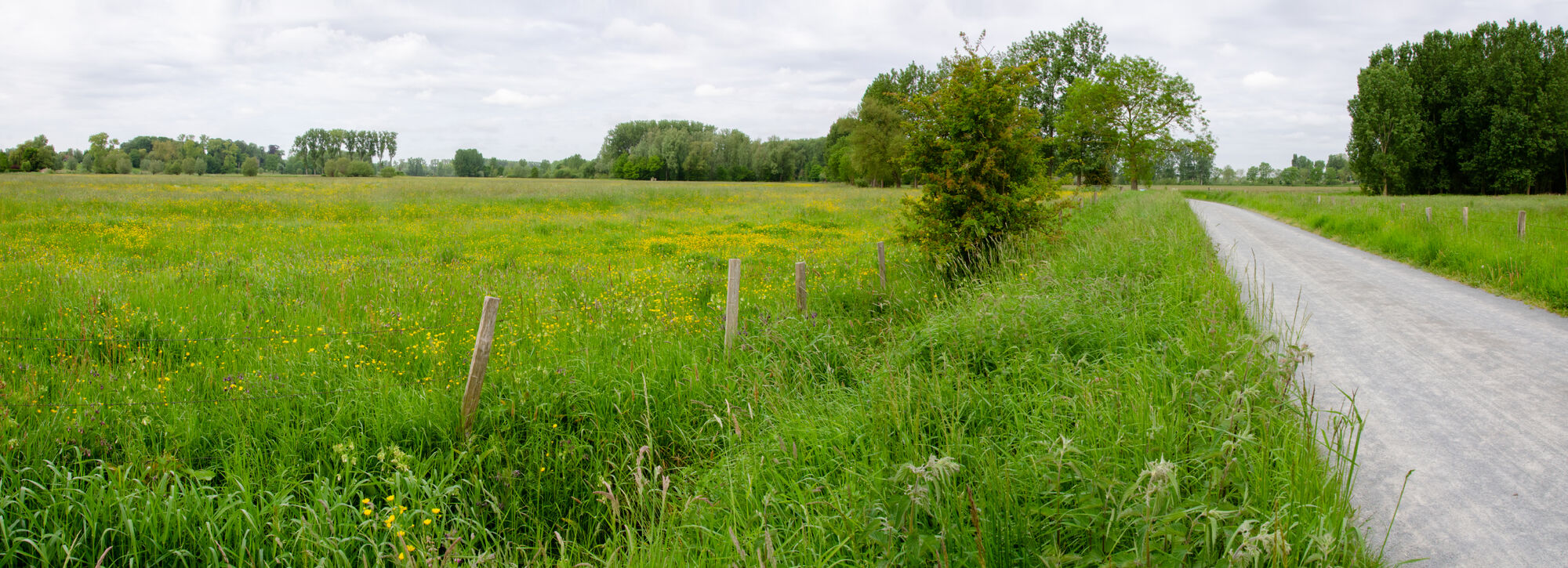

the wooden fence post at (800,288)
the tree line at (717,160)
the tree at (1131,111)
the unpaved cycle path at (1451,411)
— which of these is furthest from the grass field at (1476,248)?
the tree line at (717,160)

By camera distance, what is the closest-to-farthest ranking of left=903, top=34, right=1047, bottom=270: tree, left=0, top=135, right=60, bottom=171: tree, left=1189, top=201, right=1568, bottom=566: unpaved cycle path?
left=1189, top=201, right=1568, bottom=566: unpaved cycle path < left=903, top=34, right=1047, bottom=270: tree < left=0, top=135, right=60, bottom=171: tree

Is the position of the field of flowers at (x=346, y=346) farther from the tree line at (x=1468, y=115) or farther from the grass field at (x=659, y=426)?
the tree line at (x=1468, y=115)

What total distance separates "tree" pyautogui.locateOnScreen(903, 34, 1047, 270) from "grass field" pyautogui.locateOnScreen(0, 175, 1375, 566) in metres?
1.22

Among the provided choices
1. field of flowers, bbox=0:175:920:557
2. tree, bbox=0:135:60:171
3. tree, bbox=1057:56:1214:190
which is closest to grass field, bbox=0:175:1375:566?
field of flowers, bbox=0:175:920:557

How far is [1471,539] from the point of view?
2986 millimetres

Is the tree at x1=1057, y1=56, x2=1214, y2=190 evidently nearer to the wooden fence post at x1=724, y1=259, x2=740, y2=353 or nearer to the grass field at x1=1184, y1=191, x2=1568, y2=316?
the grass field at x1=1184, y1=191, x2=1568, y2=316

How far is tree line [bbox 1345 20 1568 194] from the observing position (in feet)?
143

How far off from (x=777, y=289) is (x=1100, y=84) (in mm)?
44452

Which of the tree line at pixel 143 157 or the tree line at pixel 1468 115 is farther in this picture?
the tree line at pixel 143 157

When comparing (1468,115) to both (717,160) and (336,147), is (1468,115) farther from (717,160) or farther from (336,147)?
(336,147)

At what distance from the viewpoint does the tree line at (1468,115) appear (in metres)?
43.4

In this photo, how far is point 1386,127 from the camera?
47812 mm

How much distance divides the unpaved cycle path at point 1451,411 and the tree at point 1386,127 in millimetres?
50750

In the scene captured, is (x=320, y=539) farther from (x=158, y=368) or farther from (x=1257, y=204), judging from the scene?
(x=1257, y=204)
